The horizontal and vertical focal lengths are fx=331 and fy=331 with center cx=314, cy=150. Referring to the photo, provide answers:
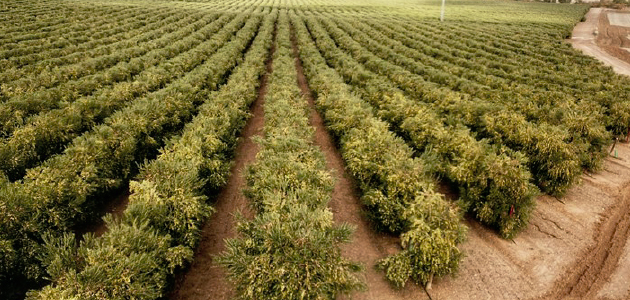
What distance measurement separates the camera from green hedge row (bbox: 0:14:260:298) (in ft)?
35.5

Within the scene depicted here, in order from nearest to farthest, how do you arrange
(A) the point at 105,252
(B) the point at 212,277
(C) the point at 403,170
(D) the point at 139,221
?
(A) the point at 105,252
(D) the point at 139,221
(B) the point at 212,277
(C) the point at 403,170

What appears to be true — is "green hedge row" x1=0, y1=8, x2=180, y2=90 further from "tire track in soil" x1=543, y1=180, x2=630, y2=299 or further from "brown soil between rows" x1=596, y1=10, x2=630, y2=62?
"brown soil between rows" x1=596, y1=10, x2=630, y2=62

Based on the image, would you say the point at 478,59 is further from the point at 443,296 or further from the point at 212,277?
the point at 212,277

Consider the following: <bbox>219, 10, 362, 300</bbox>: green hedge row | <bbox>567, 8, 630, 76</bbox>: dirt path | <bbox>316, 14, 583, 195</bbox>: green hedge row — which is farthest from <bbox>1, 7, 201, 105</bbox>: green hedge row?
<bbox>567, 8, 630, 76</bbox>: dirt path

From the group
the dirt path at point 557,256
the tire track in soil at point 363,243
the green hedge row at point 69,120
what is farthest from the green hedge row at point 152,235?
the dirt path at point 557,256

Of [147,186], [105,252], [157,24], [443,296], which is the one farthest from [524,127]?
[157,24]

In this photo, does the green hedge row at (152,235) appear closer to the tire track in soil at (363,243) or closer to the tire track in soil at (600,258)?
the tire track in soil at (363,243)

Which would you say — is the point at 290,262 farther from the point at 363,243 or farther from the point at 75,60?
the point at 75,60

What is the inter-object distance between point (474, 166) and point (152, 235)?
1335cm

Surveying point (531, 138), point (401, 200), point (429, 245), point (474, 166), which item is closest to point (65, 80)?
point (401, 200)

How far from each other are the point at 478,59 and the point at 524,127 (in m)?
21.0

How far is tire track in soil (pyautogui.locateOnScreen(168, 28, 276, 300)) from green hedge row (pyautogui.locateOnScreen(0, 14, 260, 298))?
14.7 feet

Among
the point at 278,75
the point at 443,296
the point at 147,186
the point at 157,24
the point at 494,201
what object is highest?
the point at 157,24

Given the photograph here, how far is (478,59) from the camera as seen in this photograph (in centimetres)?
3584
